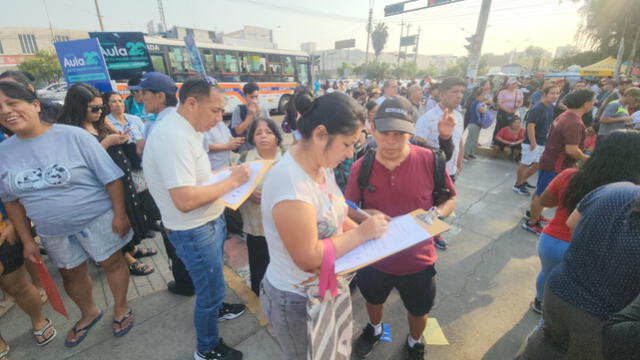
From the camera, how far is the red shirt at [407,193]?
1765mm

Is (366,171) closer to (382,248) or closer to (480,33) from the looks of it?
(382,248)

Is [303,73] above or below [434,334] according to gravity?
above

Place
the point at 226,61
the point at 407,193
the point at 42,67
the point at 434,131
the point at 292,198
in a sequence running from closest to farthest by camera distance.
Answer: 1. the point at 292,198
2. the point at 407,193
3. the point at 434,131
4. the point at 226,61
5. the point at 42,67

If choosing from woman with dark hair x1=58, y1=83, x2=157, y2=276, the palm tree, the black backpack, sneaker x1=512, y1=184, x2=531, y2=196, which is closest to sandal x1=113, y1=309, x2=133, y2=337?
woman with dark hair x1=58, y1=83, x2=157, y2=276

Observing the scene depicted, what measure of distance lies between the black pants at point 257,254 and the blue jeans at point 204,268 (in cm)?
53

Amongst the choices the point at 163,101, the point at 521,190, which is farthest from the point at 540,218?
the point at 163,101

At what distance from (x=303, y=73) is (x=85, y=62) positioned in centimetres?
1217

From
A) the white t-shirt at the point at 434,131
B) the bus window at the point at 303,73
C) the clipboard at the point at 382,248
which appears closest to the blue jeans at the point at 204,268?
the clipboard at the point at 382,248

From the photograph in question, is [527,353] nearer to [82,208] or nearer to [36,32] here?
[82,208]

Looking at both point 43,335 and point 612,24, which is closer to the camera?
point 43,335

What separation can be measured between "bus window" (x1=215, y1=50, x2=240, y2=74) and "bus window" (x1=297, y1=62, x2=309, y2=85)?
12.3ft

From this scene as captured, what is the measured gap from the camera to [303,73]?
1510 cm

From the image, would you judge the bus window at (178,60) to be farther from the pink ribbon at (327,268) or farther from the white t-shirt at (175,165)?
the pink ribbon at (327,268)

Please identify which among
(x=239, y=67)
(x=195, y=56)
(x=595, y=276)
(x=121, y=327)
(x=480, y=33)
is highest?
(x=480, y=33)
